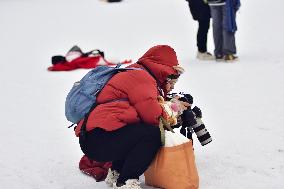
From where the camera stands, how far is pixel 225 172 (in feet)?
13.7

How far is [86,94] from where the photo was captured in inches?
A: 148

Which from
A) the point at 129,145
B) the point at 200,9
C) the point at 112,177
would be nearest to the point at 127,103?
the point at 129,145

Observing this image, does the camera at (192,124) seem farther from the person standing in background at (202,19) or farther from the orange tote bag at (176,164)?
the person standing in background at (202,19)

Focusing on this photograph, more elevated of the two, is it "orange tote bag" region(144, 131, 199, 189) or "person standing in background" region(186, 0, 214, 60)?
"orange tote bag" region(144, 131, 199, 189)

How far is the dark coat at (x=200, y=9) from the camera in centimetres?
843

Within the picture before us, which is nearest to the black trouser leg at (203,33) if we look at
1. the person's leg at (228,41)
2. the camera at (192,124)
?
the person's leg at (228,41)

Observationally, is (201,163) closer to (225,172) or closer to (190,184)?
(225,172)

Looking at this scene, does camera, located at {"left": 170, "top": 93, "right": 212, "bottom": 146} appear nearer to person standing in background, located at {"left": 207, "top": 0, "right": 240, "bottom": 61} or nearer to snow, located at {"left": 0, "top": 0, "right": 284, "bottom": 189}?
snow, located at {"left": 0, "top": 0, "right": 284, "bottom": 189}

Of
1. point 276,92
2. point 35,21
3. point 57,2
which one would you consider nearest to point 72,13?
point 35,21

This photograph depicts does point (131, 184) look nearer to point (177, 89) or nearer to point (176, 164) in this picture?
point (176, 164)

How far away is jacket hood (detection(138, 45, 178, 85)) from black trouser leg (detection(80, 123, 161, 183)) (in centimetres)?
38

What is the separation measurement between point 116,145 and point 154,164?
0.28 m

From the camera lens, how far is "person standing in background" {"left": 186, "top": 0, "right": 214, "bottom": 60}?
8442 mm

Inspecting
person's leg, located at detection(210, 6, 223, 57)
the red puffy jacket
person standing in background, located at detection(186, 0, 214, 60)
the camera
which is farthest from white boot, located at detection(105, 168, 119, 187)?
person standing in background, located at detection(186, 0, 214, 60)
